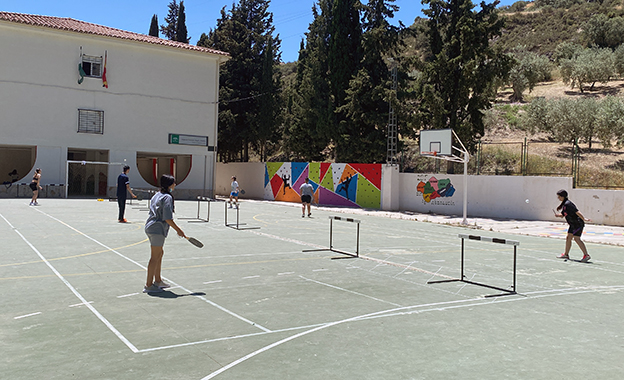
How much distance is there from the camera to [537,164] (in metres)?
27.2

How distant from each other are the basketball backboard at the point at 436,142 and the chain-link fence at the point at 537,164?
79.5 inches

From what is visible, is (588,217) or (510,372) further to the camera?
(588,217)

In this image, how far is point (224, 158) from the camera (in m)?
50.8

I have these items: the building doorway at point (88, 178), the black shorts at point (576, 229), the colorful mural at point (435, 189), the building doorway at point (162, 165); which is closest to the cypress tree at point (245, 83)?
the building doorway at point (162, 165)

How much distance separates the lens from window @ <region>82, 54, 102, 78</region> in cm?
3619

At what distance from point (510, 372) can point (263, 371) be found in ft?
8.19

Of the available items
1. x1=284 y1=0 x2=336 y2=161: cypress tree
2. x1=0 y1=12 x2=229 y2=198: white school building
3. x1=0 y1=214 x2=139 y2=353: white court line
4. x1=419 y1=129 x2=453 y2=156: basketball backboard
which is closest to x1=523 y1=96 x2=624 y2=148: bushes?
x1=419 y1=129 x2=453 y2=156: basketball backboard

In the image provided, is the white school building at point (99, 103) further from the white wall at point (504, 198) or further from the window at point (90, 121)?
the white wall at point (504, 198)

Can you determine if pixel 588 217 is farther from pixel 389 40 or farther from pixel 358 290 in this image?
pixel 358 290

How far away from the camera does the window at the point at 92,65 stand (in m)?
36.2

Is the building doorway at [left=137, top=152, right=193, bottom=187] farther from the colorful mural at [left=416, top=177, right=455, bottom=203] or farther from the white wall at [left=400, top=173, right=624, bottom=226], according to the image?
the white wall at [left=400, top=173, right=624, bottom=226]

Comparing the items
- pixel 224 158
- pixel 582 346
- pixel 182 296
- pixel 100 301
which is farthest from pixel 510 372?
pixel 224 158

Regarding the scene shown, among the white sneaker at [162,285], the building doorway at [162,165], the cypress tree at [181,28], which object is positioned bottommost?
the white sneaker at [162,285]

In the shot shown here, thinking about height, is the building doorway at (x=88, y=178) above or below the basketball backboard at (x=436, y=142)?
below
